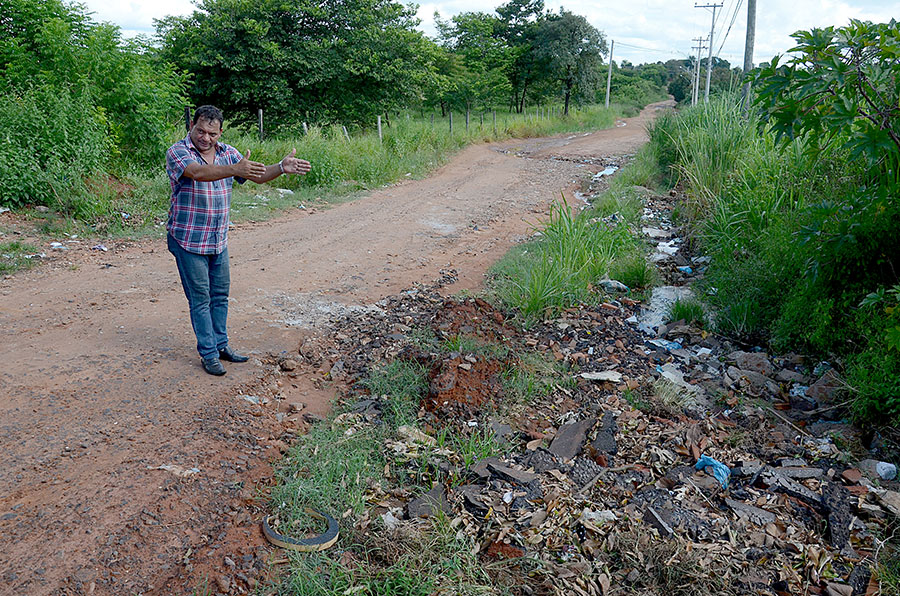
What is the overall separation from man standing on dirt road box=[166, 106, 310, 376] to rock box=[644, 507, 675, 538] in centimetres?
268

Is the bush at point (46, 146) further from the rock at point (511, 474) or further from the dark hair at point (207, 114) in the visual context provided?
the rock at point (511, 474)

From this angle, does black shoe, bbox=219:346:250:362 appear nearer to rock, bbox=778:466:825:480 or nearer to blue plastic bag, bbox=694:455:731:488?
blue plastic bag, bbox=694:455:731:488

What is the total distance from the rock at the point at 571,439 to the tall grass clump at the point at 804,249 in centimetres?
154

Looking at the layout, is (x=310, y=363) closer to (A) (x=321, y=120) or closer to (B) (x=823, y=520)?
(B) (x=823, y=520)

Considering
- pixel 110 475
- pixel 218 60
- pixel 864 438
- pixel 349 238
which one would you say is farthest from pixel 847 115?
pixel 218 60

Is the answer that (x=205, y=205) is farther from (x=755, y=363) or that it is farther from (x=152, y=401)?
(x=755, y=363)

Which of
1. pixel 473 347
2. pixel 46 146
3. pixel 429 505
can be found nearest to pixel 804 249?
pixel 473 347

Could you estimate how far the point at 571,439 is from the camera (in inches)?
134

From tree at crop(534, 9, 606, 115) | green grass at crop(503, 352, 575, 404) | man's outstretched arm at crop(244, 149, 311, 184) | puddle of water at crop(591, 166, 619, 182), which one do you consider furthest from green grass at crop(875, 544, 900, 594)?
tree at crop(534, 9, 606, 115)

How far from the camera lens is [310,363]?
174 inches

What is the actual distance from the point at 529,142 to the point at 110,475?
2142 cm

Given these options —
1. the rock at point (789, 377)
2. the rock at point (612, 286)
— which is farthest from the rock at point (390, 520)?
the rock at point (612, 286)

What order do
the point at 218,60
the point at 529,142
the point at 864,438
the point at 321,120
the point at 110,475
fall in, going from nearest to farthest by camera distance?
the point at 110,475
the point at 864,438
the point at 218,60
the point at 321,120
the point at 529,142

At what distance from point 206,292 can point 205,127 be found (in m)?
1.03
